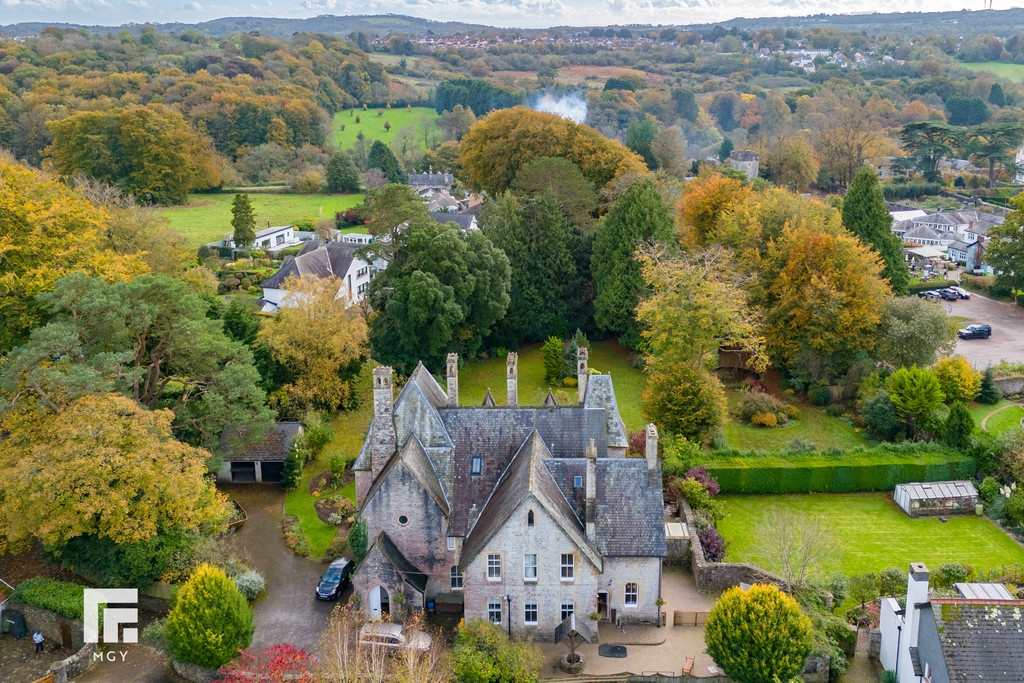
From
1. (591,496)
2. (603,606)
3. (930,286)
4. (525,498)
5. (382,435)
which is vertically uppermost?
(382,435)

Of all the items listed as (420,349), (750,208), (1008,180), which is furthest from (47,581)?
(1008,180)

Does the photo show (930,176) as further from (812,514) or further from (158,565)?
(158,565)

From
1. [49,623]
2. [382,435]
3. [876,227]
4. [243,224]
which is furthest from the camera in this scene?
[243,224]

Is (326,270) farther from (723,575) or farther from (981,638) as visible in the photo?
(981,638)

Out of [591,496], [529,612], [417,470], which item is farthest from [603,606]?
[417,470]

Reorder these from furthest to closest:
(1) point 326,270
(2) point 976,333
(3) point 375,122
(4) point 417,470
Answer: (3) point 375,122
(1) point 326,270
(2) point 976,333
(4) point 417,470

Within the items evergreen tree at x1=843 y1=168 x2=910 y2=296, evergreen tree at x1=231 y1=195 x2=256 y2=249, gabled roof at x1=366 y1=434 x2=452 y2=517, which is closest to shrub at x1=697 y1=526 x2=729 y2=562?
gabled roof at x1=366 y1=434 x2=452 y2=517

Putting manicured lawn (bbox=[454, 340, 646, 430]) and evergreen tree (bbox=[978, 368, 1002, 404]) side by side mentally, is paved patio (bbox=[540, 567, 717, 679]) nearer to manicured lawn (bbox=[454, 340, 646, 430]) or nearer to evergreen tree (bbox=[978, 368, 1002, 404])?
manicured lawn (bbox=[454, 340, 646, 430])

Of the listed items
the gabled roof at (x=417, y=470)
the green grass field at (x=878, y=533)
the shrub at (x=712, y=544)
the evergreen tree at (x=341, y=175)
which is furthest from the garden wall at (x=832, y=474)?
the evergreen tree at (x=341, y=175)

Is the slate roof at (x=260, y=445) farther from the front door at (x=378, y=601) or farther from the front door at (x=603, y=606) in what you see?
the front door at (x=603, y=606)
